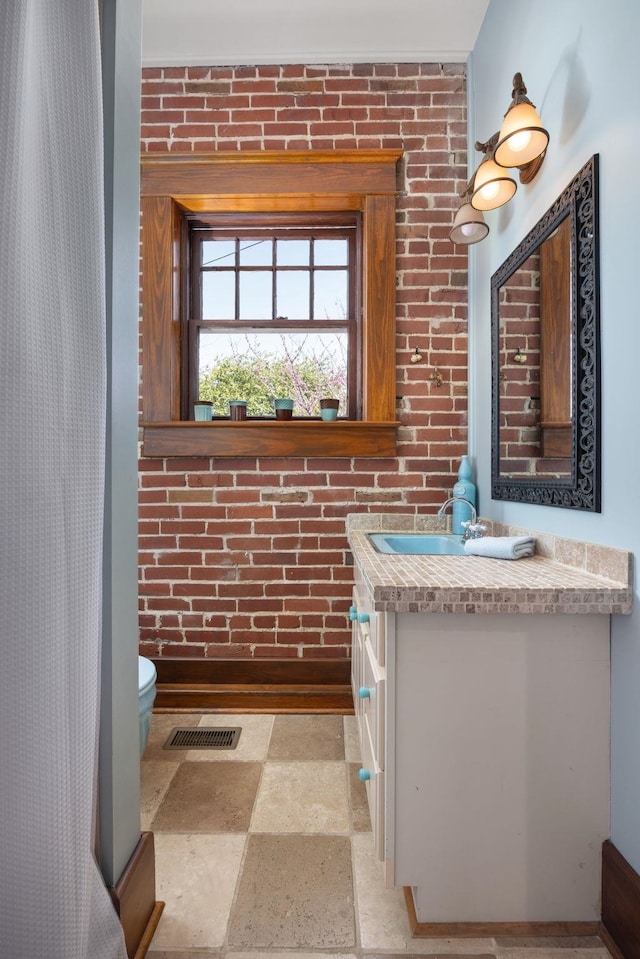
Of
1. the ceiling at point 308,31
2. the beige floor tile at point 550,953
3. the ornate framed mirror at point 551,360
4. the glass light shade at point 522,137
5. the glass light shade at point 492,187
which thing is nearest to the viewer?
the beige floor tile at point 550,953

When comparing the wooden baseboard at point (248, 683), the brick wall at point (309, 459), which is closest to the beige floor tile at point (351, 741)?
the wooden baseboard at point (248, 683)

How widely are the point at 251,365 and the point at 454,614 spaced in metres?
1.85

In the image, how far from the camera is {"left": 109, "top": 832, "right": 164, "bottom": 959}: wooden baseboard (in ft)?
3.62

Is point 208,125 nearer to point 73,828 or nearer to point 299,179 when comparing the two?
point 299,179

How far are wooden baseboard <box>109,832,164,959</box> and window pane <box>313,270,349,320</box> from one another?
7.55ft

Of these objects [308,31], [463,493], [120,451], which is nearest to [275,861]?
[120,451]

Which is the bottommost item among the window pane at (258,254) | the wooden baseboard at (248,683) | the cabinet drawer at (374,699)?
the wooden baseboard at (248,683)

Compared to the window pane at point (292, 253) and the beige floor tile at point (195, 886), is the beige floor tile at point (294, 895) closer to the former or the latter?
the beige floor tile at point (195, 886)

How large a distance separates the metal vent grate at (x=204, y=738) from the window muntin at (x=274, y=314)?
1.52 metres

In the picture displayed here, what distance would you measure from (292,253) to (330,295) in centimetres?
30

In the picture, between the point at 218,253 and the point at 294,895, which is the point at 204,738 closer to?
the point at 294,895

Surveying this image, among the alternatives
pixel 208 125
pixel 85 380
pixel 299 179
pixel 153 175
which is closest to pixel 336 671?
pixel 85 380

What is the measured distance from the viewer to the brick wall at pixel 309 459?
8.23 feet

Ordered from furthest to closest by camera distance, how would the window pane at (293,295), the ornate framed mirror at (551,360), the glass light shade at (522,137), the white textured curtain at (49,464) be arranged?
1. the window pane at (293,295)
2. the glass light shade at (522,137)
3. the ornate framed mirror at (551,360)
4. the white textured curtain at (49,464)
